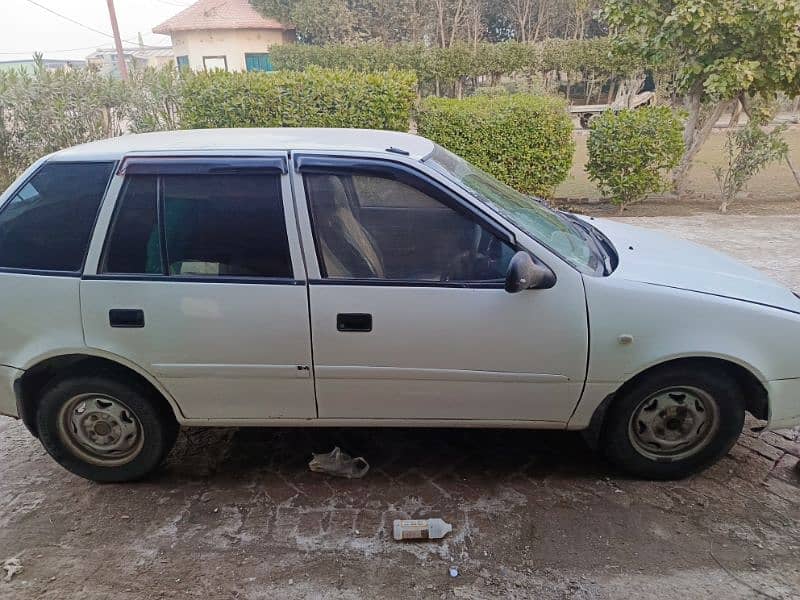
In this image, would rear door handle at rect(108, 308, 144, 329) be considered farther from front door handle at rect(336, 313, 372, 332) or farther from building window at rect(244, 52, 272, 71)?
building window at rect(244, 52, 272, 71)

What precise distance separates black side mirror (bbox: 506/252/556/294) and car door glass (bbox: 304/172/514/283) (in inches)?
5.1

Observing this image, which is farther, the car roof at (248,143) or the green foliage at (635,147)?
the green foliage at (635,147)

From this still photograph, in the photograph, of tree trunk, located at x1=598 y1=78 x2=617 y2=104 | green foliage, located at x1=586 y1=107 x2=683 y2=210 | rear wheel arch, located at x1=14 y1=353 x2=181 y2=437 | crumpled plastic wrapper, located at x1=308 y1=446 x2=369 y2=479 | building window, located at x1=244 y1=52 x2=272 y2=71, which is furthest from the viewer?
building window, located at x1=244 y1=52 x2=272 y2=71

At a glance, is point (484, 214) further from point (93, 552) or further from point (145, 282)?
point (93, 552)

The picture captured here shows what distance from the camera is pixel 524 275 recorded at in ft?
8.96

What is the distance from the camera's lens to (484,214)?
2914 mm

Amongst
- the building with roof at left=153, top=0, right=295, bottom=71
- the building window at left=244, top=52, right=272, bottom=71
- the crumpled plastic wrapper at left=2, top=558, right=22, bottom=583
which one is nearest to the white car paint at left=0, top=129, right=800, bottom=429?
the crumpled plastic wrapper at left=2, top=558, right=22, bottom=583

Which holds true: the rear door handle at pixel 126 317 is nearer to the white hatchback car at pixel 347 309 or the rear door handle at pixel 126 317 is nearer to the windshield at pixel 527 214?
the white hatchback car at pixel 347 309

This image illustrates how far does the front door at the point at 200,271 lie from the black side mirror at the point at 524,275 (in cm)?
100

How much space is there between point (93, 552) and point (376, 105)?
735cm

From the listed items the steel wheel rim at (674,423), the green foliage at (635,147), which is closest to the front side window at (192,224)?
the steel wheel rim at (674,423)

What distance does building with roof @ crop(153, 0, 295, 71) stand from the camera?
29.3 meters

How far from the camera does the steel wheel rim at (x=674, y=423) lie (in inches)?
119

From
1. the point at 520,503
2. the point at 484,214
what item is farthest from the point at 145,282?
the point at 520,503
